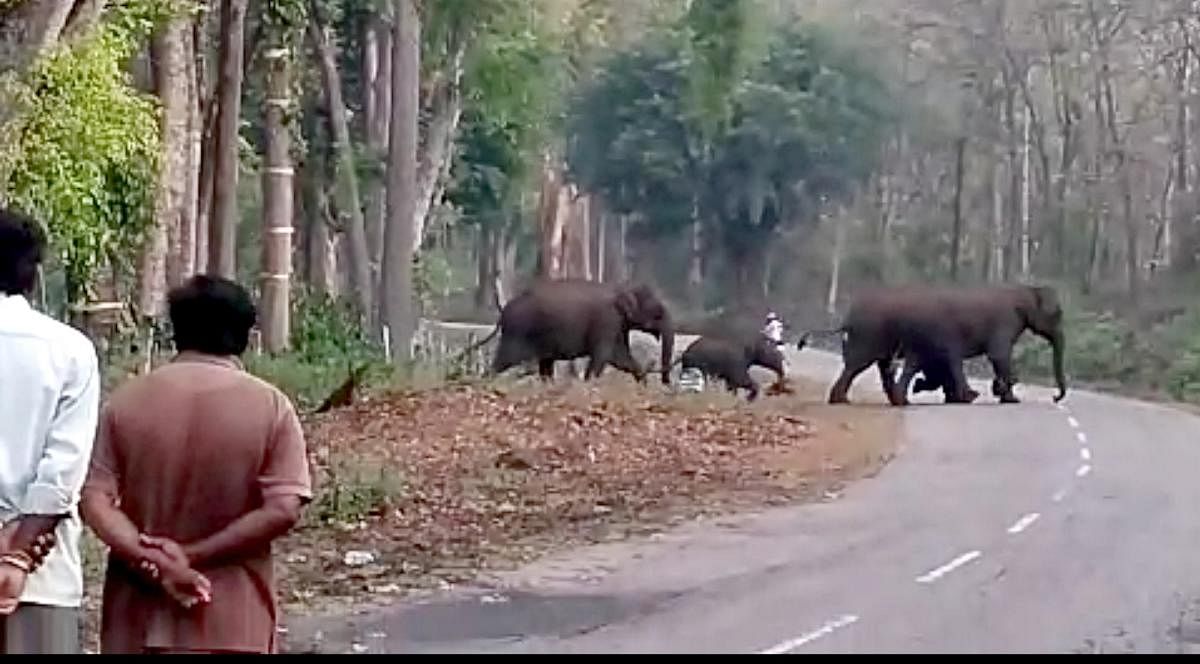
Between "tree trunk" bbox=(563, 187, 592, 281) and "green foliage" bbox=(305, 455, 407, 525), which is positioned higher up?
"tree trunk" bbox=(563, 187, 592, 281)

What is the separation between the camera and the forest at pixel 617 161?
26.4m

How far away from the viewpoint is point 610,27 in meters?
57.5

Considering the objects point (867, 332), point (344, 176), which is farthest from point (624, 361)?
point (344, 176)

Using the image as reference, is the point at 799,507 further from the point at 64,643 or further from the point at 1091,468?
the point at 64,643

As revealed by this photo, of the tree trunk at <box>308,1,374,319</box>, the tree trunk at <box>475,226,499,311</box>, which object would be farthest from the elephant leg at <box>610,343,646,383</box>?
the tree trunk at <box>475,226,499,311</box>

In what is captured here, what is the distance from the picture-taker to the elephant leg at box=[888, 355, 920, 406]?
36.7 metres

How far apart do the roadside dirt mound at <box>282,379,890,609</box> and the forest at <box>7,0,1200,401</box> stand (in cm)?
270

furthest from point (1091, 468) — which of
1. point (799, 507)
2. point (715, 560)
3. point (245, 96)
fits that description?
point (245, 96)

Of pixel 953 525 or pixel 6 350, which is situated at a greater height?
pixel 6 350

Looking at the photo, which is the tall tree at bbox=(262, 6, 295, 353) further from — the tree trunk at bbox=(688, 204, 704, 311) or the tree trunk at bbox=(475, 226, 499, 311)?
the tree trunk at bbox=(688, 204, 704, 311)

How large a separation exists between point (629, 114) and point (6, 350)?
5783cm

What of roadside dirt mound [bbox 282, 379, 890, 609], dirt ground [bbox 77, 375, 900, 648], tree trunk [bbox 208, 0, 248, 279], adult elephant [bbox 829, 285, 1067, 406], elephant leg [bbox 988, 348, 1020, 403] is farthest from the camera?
adult elephant [bbox 829, 285, 1067, 406]

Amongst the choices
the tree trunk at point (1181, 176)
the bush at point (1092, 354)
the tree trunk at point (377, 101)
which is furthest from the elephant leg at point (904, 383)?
the tree trunk at point (1181, 176)

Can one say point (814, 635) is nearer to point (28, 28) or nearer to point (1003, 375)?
point (28, 28)
